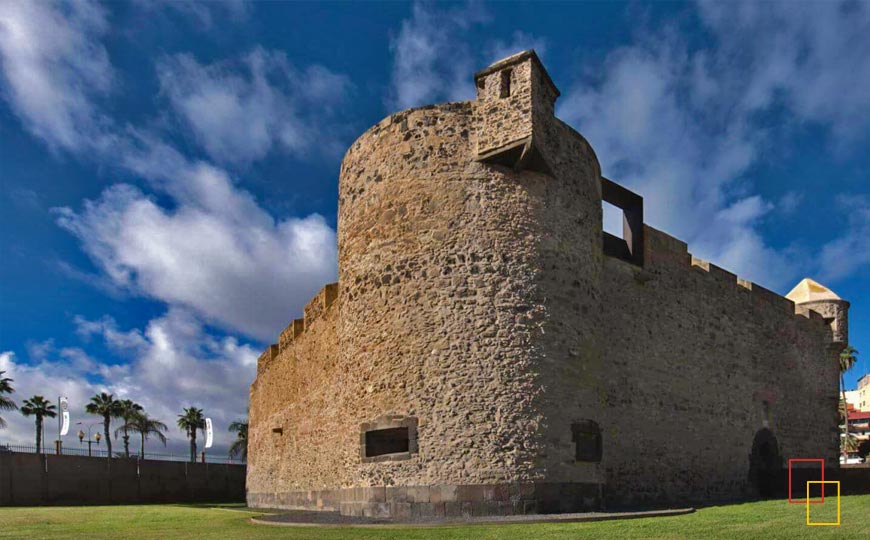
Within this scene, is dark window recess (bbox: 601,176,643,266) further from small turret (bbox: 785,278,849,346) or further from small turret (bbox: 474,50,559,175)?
small turret (bbox: 785,278,849,346)

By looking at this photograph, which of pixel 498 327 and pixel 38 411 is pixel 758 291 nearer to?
pixel 498 327

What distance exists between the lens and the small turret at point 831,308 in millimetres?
25156

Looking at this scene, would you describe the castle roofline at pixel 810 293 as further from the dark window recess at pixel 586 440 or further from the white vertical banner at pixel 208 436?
the white vertical banner at pixel 208 436

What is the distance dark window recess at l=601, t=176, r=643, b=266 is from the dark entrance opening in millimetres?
7170

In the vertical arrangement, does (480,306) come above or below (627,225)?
below

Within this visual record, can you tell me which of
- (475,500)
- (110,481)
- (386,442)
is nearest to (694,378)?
(475,500)

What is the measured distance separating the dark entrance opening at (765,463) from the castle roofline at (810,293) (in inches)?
254

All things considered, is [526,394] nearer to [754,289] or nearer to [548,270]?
[548,270]

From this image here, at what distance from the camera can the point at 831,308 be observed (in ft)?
83.0

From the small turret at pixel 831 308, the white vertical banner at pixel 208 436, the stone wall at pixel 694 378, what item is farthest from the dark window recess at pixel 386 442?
the white vertical banner at pixel 208 436

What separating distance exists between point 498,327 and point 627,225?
6.60m

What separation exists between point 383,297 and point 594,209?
4.74 m

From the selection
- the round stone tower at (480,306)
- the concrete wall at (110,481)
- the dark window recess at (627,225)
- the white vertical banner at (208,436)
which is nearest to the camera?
the round stone tower at (480,306)

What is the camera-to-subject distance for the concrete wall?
28234 millimetres
